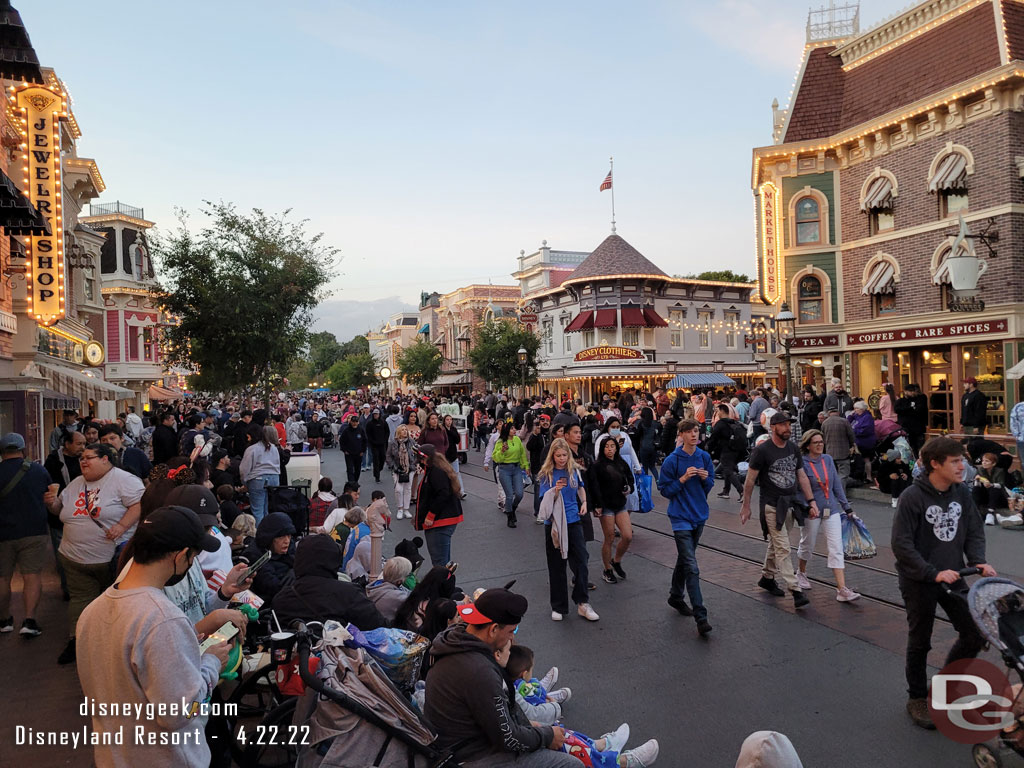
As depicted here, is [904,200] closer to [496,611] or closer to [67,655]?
[496,611]

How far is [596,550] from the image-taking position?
9.42 m

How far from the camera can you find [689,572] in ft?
20.9

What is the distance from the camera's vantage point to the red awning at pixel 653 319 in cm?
3769

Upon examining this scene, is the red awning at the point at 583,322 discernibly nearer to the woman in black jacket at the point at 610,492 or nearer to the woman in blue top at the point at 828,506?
the woman in black jacket at the point at 610,492

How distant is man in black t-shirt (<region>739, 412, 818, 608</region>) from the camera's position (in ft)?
22.9

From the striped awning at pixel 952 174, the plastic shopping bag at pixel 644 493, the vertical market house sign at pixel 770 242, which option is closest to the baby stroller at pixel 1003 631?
the plastic shopping bag at pixel 644 493

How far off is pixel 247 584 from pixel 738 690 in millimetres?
3692

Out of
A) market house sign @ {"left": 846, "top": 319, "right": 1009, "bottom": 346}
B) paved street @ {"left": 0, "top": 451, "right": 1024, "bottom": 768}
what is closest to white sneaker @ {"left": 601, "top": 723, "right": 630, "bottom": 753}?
paved street @ {"left": 0, "top": 451, "right": 1024, "bottom": 768}

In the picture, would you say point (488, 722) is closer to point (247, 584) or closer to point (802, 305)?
point (247, 584)

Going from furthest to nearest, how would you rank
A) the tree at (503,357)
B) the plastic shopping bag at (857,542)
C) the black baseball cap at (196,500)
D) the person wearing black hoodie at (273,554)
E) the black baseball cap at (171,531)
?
the tree at (503,357) → the plastic shopping bag at (857,542) → the person wearing black hoodie at (273,554) → the black baseball cap at (196,500) → the black baseball cap at (171,531)

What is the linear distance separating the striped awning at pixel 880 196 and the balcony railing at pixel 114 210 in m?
37.2

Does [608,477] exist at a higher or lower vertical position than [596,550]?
higher

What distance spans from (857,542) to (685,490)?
207cm

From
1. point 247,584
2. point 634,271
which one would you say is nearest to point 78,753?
point 247,584
